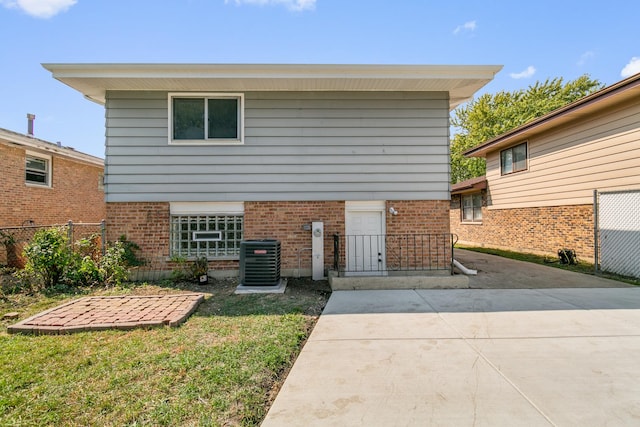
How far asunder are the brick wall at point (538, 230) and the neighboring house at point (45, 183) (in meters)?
17.1

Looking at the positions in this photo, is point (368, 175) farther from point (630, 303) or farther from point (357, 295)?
point (630, 303)

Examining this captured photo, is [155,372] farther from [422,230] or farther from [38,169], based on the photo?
[38,169]

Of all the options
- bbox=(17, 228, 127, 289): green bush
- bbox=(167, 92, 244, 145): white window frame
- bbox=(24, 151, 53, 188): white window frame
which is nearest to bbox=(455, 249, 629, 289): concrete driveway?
bbox=(167, 92, 244, 145): white window frame

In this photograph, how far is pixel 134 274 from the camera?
6.85 m

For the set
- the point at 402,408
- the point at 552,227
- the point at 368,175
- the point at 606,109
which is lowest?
the point at 402,408

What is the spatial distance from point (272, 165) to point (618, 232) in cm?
864

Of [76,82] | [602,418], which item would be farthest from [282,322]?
[76,82]

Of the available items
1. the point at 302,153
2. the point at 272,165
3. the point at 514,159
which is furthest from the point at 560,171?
the point at 272,165

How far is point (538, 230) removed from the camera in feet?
35.8

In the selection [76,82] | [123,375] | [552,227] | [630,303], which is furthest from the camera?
[552,227]

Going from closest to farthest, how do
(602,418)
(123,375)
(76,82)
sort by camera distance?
1. (602,418)
2. (123,375)
3. (76,82)

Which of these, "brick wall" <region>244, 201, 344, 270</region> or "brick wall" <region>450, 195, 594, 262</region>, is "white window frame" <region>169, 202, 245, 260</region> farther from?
"brick wall" <region>450, 195, 594, 262</region>

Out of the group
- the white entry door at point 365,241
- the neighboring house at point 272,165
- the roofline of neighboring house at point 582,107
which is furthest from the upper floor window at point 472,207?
the white entry door at point 365,241

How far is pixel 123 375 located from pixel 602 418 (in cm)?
388
